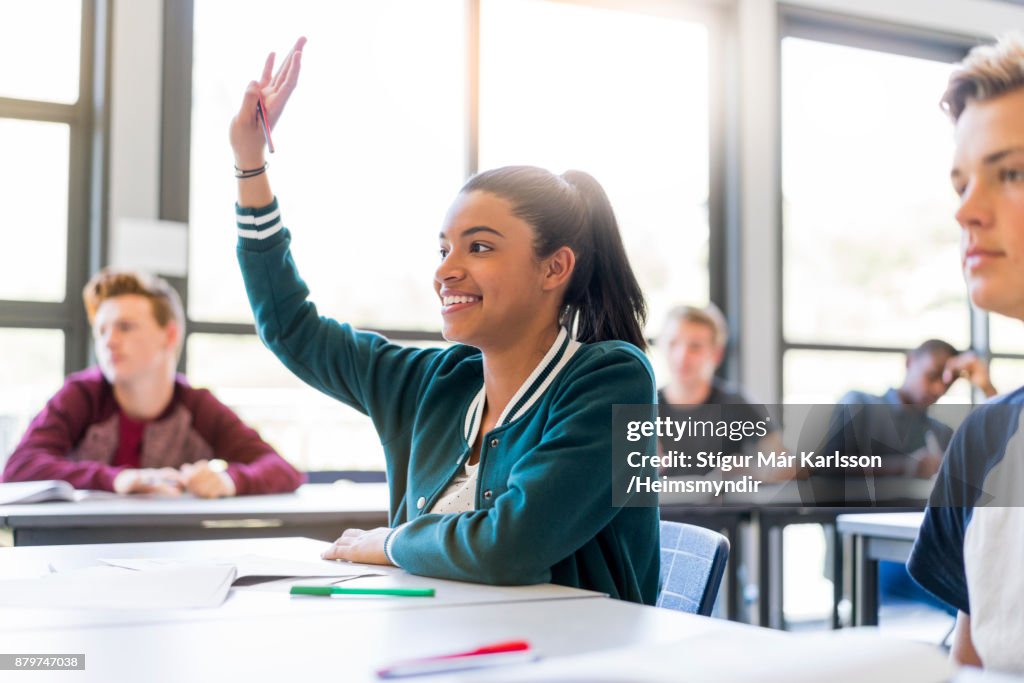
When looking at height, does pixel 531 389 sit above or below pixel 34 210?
below

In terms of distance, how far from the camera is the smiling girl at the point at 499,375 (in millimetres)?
1313

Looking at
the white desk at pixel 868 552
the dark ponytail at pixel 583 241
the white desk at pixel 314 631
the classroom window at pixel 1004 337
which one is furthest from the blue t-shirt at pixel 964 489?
the classroom window at pixel 1004 337

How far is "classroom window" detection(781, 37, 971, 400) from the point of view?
530 centimetres

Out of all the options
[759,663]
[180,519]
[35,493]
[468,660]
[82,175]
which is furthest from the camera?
[82,175]

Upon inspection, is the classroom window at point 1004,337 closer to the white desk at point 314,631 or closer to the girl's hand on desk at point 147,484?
the girl's hand on desk at point 147,484

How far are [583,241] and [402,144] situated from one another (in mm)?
2969

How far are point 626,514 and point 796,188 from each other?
4230mm

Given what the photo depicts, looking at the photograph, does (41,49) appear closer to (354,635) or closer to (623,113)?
(623,113)

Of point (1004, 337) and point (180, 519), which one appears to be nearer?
point (180, 519)

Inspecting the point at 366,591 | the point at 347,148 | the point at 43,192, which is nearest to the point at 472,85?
the point at 347,148

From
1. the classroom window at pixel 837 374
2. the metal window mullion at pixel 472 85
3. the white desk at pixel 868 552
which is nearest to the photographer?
the white desk at pixel 868 552

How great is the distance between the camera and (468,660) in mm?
814

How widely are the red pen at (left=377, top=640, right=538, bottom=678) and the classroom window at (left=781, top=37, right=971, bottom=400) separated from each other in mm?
4526

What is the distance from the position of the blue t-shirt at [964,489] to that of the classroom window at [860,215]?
423cm
